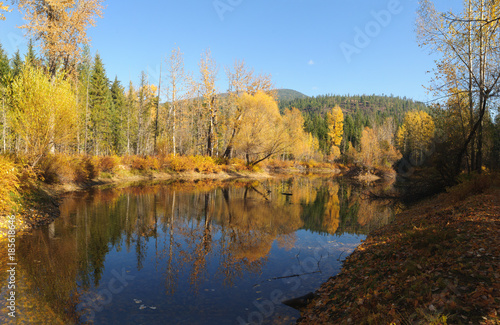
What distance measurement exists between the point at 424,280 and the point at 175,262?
6.60 meters

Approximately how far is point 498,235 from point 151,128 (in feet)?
199

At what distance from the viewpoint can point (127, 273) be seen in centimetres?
740

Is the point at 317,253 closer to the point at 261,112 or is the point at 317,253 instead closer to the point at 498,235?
the point at 498,235

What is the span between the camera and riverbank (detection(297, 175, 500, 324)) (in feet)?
12.7

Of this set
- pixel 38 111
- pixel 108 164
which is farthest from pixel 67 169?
pixel 108 164

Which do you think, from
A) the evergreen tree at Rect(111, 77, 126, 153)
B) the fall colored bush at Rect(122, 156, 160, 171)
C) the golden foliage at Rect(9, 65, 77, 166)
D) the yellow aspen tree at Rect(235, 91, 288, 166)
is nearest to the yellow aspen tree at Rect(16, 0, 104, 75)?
the golden foliage at Rect(9, 65, 77, 166)

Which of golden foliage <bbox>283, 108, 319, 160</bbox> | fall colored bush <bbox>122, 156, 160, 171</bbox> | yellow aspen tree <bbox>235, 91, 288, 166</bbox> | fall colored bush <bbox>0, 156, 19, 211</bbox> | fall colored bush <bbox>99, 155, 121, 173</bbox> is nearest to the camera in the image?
fall colored bush <bbox>0, 156, 19, 211</bbox>

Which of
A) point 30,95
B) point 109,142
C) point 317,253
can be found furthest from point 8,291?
point 109,142

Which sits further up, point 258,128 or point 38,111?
point 258,128

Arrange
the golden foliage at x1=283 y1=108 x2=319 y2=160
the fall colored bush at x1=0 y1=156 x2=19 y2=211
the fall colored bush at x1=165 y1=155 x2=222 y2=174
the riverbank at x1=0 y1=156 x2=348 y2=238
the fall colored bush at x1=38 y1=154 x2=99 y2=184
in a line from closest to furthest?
the fall colored bush at x1=0 y1=156 x2=19 y2=211 → the riverbank at x1=0 y1=156 x2=348 y2=238 → the fall colored bush at x1=38 y1=154 x2=99 y2=184 → the fall colored bush at x1=165 y1=155 x2=222 y2=174 → the golden foliage at x1=283 y1=108 x2=319 y2=160

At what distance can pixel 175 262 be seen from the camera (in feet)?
27.4

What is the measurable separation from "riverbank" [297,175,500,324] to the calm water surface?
0.96 m

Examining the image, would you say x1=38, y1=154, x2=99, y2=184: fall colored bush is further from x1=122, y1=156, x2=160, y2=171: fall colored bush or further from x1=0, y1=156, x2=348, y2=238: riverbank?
x1=122, y1=156, x2=160, y2=171: fall colored bush

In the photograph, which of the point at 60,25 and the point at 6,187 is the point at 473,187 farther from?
the point at 60,25
